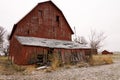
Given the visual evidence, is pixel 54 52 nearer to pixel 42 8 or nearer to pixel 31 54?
pixel 31 54

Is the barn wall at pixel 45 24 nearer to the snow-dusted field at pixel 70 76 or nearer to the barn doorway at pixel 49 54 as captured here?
the barn doorway at pixel 49 54

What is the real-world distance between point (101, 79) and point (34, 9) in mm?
18145

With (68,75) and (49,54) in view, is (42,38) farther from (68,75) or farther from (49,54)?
(68,75)

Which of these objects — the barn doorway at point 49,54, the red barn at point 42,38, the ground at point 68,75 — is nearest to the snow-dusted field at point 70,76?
the ground at point 68,75

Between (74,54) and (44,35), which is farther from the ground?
(44,35)

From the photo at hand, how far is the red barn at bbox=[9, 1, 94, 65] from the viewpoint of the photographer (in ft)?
74.9

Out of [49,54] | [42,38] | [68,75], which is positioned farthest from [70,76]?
[42,38]

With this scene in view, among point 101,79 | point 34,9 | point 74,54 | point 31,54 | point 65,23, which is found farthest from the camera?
point 65,23

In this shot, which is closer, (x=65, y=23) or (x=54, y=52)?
(x=54, y=52)

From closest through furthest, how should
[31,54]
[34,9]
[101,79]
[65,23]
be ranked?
[101,79] < [31,54] < [34,9] < [65,23]

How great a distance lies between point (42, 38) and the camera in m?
27.4

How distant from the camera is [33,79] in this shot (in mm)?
12320

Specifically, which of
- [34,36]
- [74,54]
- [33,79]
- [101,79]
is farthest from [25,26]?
[101,79]

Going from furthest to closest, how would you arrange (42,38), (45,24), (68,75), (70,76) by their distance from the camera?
1. (45,24)
2. (42,38)
3. (68,75)
4. (70,76)
